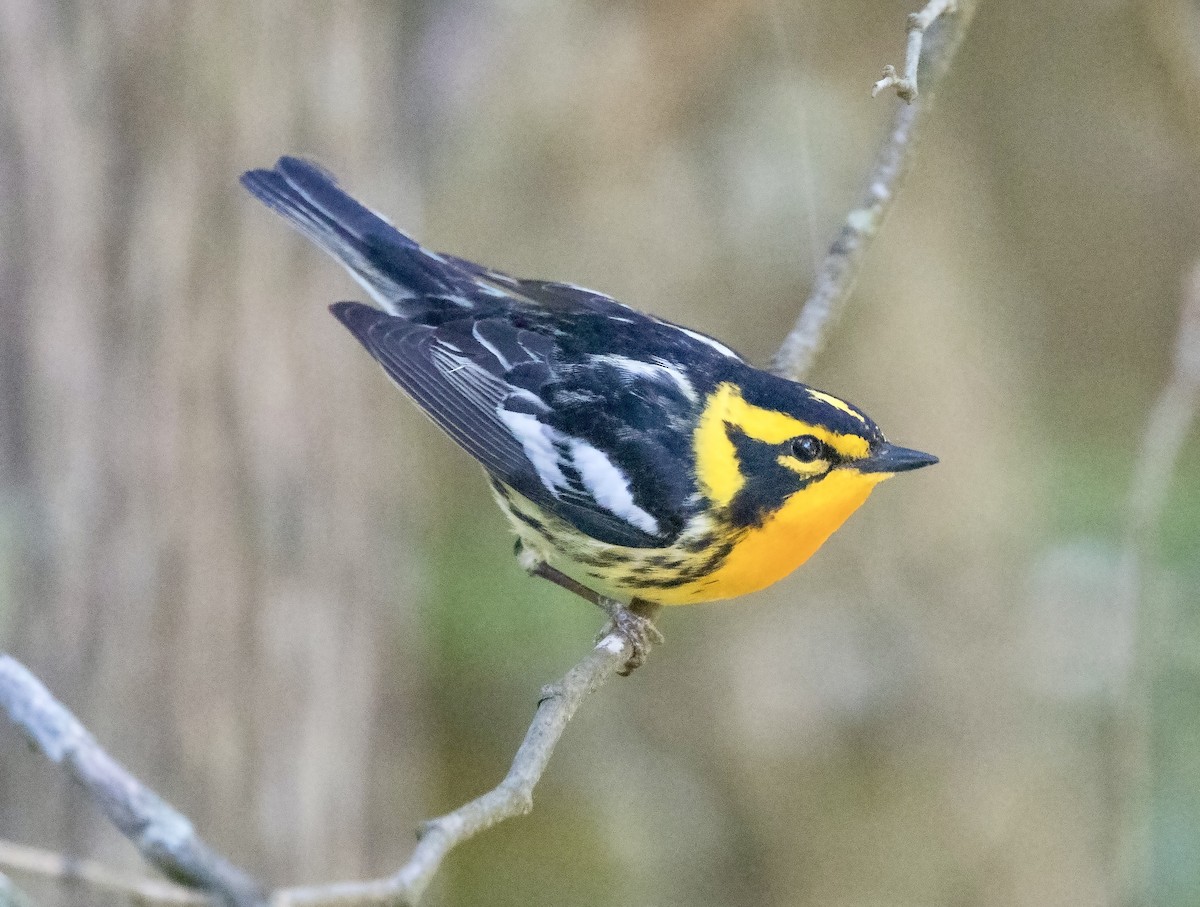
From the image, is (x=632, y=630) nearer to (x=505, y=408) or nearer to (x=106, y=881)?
(x=505, y=408)

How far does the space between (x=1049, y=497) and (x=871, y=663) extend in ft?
5.91

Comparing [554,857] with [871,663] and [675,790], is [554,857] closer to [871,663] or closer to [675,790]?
[675,790]

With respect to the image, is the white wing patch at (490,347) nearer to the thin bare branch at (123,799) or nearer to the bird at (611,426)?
the bird at (611,426)

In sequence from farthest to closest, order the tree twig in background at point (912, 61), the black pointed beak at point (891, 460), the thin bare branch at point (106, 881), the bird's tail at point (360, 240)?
the bird's tail at point (360, 240)
the black pointed beak at point (891, 460)
the tree twig in background at point (912, 61)
the thin bare branch at point (106, 881)

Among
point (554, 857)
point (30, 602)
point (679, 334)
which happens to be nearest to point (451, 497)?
point (554, 857)

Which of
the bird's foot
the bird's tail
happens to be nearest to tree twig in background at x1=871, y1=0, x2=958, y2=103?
the bird's foot

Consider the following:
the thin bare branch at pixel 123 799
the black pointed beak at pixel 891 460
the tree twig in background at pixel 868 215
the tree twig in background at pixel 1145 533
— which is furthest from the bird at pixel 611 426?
the thin bare branch at pixel 123 799

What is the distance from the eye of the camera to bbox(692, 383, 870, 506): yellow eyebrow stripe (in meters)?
2.75

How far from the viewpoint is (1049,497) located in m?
6.25

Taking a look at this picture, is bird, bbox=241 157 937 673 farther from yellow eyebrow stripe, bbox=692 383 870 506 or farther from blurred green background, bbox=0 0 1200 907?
blurred green background, bbox=0 0 1200 907

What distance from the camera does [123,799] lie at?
4.56 ft

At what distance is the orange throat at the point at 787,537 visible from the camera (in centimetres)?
279

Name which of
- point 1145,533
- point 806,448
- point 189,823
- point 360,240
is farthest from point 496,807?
point 1145,533

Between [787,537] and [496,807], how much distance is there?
1194 mm
